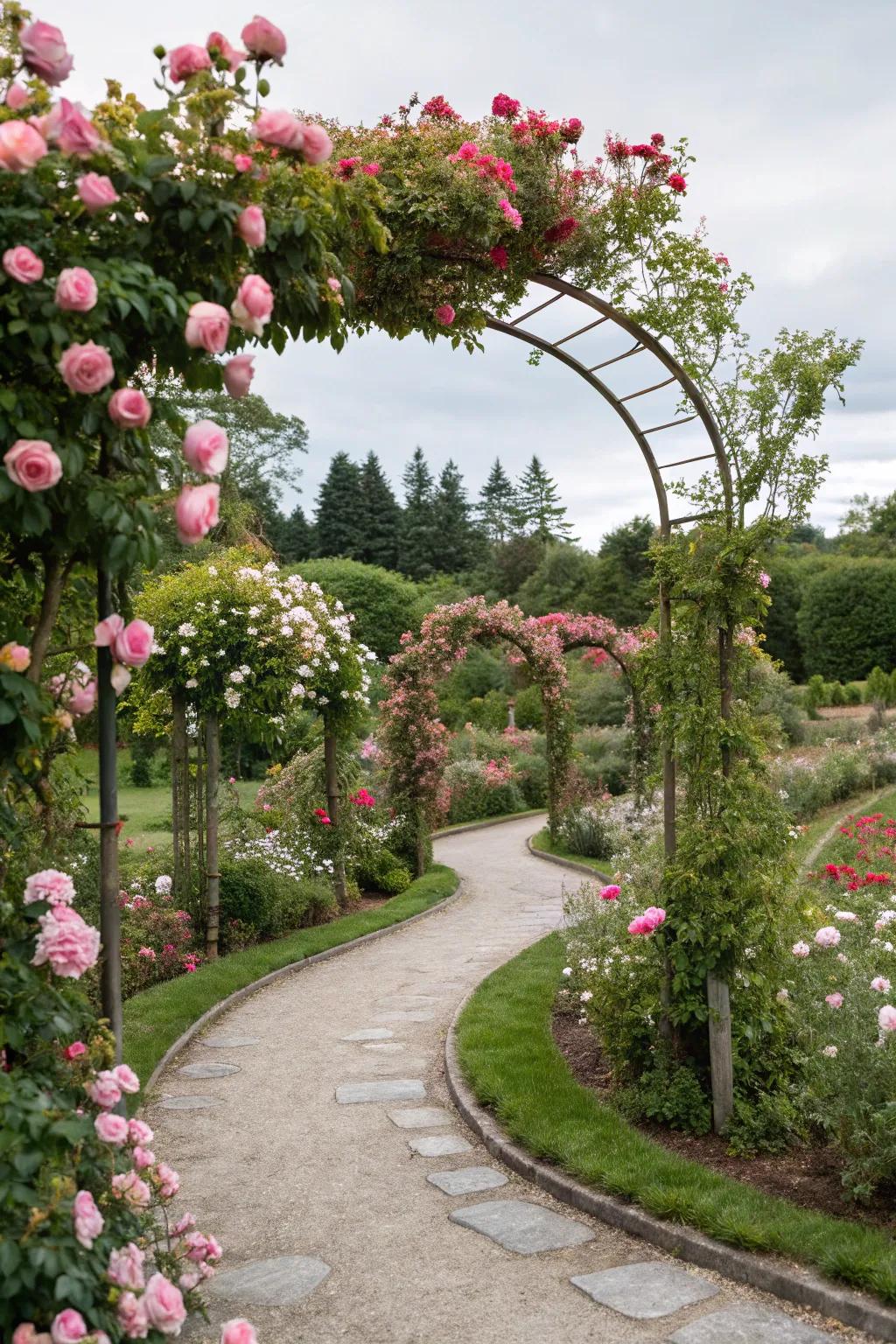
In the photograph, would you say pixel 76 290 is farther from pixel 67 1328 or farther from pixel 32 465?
pixel 67 1328

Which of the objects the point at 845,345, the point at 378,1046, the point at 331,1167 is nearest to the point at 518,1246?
the point at 331,1167

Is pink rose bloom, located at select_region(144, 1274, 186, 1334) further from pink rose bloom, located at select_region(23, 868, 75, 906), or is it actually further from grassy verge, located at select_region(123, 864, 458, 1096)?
grassy verge, located at select_region(123, 864, 458, 1096)

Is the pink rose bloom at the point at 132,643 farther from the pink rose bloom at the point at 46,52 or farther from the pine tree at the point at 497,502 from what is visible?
the pine tree at the point at 497,502

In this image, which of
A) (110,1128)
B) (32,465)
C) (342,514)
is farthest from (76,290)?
(342,514)

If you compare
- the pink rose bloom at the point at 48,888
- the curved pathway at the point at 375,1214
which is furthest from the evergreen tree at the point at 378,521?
the pink rose bloom at the point at 48,888

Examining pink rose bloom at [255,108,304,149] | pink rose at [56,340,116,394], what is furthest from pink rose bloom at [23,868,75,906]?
pink rose bloom at [255,108,304,149]

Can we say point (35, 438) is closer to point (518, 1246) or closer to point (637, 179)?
point (518, 1246)

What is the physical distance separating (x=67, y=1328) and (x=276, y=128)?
9.29ft

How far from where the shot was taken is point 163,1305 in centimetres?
234

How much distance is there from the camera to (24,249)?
93.4 inches

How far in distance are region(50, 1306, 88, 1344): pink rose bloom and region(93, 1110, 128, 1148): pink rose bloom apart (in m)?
0.39

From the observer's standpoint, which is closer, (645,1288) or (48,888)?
(48,888)

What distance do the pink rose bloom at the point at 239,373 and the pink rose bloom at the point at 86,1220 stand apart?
1.94 metres

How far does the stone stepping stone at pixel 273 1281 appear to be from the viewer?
3.41 meters
